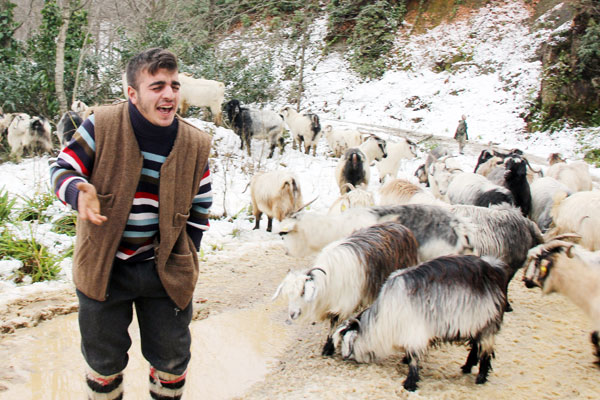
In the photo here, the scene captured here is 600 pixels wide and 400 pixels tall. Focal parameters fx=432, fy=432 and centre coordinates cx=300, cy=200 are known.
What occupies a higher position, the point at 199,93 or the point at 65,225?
the point at 199,93

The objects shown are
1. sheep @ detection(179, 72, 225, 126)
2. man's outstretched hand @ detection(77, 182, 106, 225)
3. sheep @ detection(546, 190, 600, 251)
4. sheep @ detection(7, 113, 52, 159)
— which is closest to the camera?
man's outstretched hand @ detection(77, 182, 106, 225)

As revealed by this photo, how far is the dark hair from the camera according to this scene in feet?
5.75

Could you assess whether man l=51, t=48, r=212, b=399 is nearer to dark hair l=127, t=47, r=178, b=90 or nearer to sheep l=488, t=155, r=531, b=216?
dark hair l=127, t=47, r=178, b=90

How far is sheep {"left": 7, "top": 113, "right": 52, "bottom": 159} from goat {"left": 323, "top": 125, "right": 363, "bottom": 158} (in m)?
6.53

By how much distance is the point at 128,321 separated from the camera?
6.41 ft

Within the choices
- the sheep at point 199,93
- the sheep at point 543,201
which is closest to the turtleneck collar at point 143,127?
the sheep at point 543,201

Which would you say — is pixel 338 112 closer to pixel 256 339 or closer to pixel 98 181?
pixel 256 339

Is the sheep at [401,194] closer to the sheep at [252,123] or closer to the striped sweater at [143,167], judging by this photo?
the striped sweater at [143,167]

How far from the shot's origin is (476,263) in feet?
9.96

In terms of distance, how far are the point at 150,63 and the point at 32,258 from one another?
357cm

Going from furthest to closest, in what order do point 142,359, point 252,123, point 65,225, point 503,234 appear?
point 252,123, point 65,225, point 503,234, point 142,359

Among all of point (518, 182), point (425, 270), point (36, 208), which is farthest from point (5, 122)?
point (518, 182)

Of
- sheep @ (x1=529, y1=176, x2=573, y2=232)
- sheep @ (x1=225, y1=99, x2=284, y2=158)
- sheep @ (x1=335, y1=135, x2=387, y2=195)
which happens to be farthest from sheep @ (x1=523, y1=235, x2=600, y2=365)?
sheep @ (x1=225, y1=99, x2=284, y2=158)

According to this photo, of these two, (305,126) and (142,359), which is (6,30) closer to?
(305,126)
